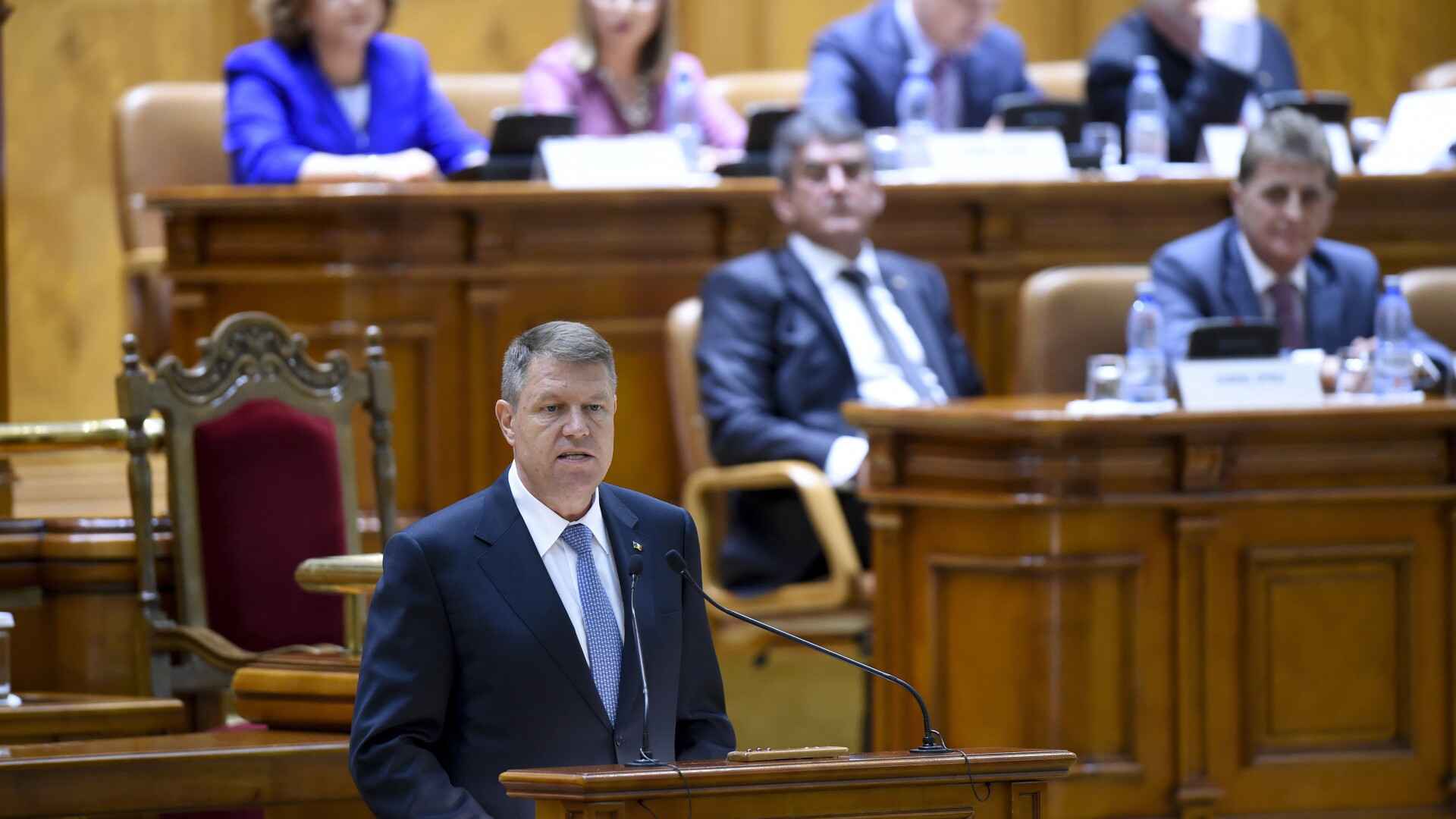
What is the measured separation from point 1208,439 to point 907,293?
1163 millimetres

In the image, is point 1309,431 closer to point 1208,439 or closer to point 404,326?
point 1208,439

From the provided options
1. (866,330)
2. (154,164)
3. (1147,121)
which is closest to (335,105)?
(154,164)

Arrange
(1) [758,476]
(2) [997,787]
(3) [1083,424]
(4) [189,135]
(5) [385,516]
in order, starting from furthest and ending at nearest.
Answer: (4) [189,135] < (1) [758,476] < (5) [385,516] < (3) [1083,424] < (2) [997,787]

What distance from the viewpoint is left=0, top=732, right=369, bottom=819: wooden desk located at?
232cm

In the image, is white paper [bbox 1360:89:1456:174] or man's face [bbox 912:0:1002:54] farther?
man's face [bbox 912:0:1002:54]

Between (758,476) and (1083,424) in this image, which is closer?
(1083,424)

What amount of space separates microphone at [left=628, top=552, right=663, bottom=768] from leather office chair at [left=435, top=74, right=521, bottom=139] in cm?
395

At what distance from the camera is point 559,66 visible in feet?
16.7

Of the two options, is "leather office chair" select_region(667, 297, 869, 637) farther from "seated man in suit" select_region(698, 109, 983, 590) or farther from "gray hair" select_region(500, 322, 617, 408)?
"gray hair" select_region(500, 322, 617, 408)

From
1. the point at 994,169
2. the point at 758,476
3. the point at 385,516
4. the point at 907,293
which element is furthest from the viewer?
the point at 994,169

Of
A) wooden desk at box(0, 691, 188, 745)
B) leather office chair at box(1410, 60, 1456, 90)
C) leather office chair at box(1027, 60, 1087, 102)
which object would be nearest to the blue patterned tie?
wooden desk at box(0, 691, 188, 745)

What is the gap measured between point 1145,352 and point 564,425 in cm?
206

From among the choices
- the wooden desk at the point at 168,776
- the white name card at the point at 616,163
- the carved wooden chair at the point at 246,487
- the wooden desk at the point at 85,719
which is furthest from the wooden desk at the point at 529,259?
the wooden desk at the point at 168,776

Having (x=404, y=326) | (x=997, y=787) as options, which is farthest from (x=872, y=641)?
(x=997, y=787)
